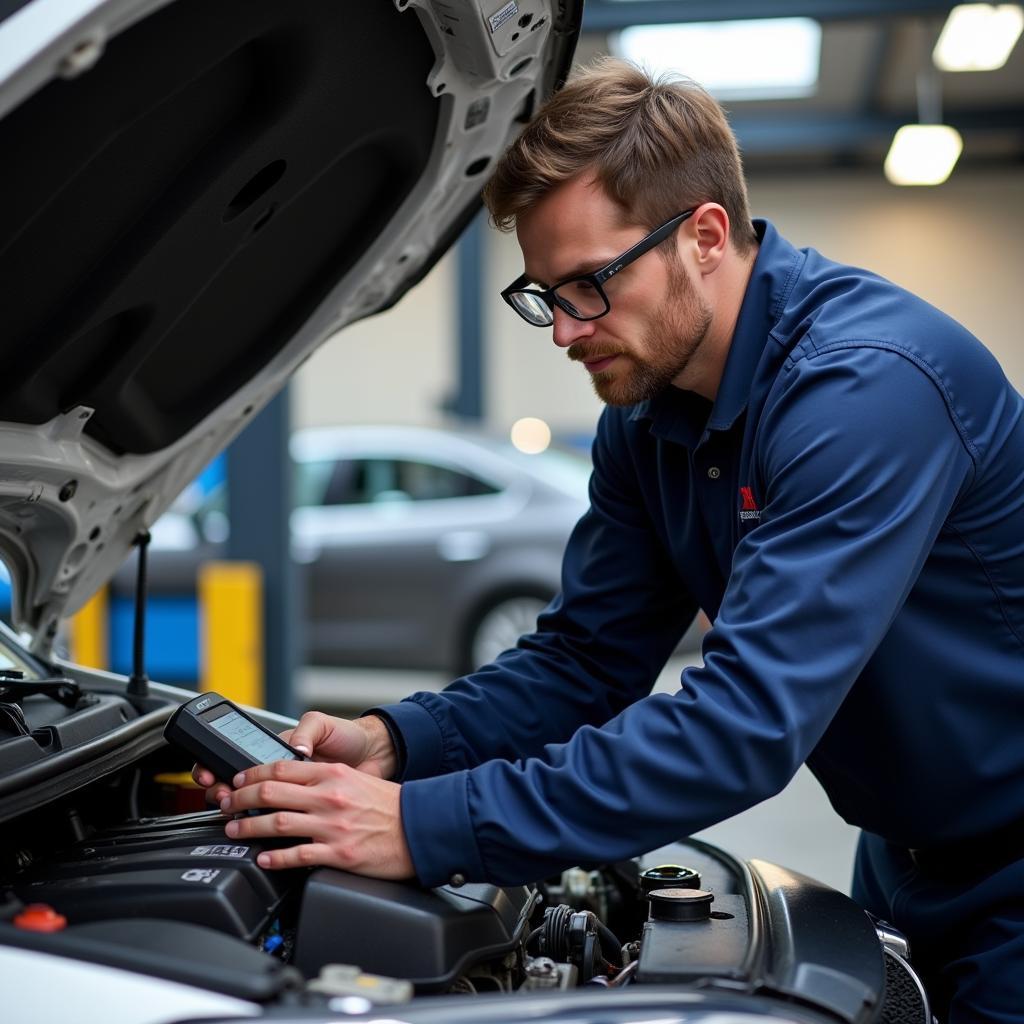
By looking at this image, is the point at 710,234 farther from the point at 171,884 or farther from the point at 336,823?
the point at 171,884

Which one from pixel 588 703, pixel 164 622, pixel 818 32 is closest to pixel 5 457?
pixel 588 703

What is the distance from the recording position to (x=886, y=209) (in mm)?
14828

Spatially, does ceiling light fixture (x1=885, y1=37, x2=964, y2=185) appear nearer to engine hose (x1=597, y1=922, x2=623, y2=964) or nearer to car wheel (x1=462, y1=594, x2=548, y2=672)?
car wheel (x1=462, y1=594, x2=548, y2=672)

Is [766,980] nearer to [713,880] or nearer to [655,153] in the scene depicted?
[713,880]

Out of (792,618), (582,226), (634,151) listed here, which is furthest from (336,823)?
(634,151)

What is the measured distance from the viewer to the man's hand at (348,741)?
1807 mm

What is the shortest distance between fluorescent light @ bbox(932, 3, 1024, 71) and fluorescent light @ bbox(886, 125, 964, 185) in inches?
29.6

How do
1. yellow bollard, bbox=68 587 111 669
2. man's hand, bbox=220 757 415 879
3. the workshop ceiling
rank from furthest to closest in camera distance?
the workshop ceiling
yellow bollard, bbox=68 587 111 669
man's hand, bbox=220 757 415 879

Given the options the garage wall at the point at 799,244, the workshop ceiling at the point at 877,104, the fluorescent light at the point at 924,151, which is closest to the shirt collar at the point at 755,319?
the fluorescent light at the point at 924,151

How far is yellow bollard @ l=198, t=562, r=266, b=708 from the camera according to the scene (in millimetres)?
5230

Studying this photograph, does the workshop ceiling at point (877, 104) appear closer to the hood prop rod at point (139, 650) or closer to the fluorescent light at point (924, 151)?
the fluorescent light at point (924, 151)

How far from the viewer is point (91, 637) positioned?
644 cm

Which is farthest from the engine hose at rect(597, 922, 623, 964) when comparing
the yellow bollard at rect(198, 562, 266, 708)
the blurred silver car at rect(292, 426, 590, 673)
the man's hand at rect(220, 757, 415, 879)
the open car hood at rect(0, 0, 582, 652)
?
the blurred silver car at rect(292, 426, 590, 673)

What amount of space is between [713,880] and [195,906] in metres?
0.75
